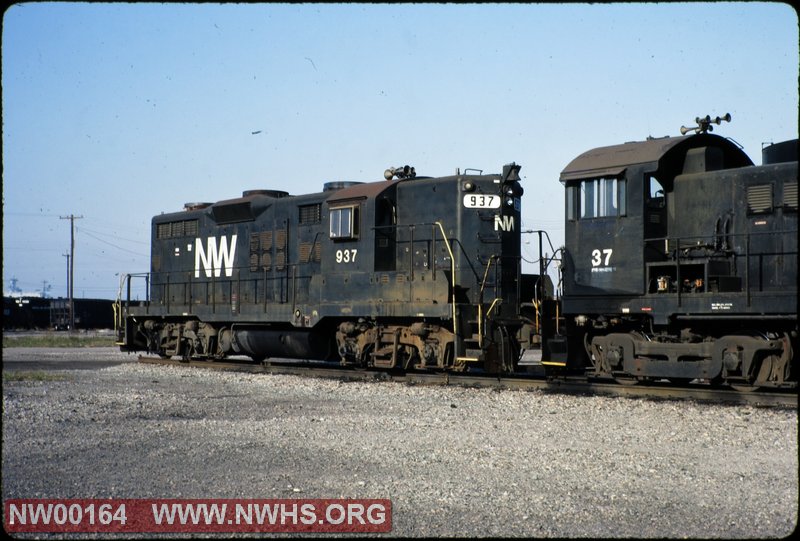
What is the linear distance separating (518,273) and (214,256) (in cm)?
858

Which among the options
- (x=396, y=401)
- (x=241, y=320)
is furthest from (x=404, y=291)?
(x=241, y=320)

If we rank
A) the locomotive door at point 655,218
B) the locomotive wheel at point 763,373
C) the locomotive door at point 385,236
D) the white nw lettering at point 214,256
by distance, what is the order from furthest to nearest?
1. the white nw lettering at point 214,256
2. the locomotive door at point 385,236
3. the locomotive door at point 655,218
4. the locomotive wheel at point 763,373

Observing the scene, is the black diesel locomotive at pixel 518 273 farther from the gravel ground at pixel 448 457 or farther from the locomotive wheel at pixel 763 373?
the gravel ground at pixel 448 457

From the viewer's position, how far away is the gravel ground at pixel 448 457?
5.87m

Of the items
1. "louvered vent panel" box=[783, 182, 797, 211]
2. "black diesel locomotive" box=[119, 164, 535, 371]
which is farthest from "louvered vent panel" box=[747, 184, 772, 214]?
"black diesel locomotive" box=[119, 164, 535, 371]

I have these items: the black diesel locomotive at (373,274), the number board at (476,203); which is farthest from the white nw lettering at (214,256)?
the number board at (476,203)

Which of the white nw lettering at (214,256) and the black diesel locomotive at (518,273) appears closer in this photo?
the black diesel locomotive at (518,273)

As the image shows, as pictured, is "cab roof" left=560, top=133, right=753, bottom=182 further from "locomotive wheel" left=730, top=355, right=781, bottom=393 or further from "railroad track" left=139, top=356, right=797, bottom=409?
"railroad track" left=139, top=356, right=797, bottom=409

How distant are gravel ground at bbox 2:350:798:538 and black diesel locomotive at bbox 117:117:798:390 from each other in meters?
1.39

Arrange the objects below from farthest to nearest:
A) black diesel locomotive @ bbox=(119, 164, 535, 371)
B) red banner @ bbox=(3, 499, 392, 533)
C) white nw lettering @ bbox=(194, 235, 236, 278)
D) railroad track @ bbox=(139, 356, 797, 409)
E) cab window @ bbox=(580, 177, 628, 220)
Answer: white nw lettering @ bbox=(194, 235, 236, 278), black diesel locomotive @ bbox=(119, 164, 535, 371), cab window @ bbox=(580, 177, 628, 220), railroad track @ bbox=(139, 356, 797, 409), red banner @ bbox=(3, 499, 392, 533)

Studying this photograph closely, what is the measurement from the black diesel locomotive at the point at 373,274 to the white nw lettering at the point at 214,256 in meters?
0.04

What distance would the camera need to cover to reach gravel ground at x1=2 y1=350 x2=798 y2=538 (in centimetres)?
587

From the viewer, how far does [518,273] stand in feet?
49.6

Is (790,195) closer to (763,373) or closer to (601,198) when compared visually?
(763,373)
